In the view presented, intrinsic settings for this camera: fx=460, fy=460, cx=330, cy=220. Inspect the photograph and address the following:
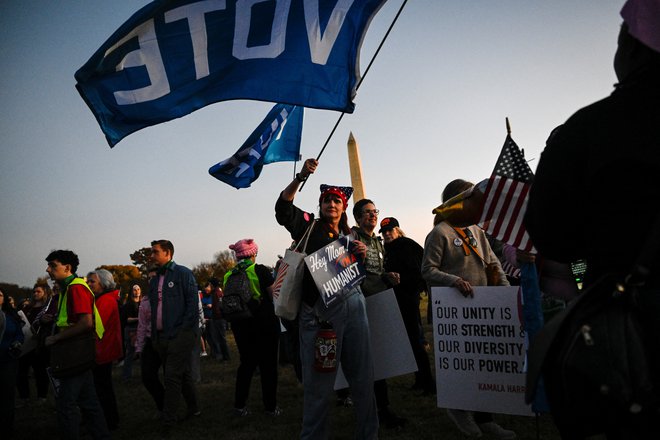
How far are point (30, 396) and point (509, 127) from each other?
1063 centimetres

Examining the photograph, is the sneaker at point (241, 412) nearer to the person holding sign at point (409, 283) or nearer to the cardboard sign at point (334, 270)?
the person holding sign at point (409, 283)

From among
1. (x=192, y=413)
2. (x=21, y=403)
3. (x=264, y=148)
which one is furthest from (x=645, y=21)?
(x=21, y=403)

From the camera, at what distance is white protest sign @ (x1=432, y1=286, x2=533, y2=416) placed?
3.75m

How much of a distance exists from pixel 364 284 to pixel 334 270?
6.20 ft

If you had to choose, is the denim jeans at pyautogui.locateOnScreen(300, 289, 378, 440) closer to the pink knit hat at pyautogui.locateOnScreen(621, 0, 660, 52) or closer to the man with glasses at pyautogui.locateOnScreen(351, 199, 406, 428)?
the man with glasses at pyautogui.locateOnScreen(351, 199, 406, 428)

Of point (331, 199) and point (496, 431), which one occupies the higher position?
point (331, 199)

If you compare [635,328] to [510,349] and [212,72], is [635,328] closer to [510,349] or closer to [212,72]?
[510,349]

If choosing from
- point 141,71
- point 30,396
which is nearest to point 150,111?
point 141,71

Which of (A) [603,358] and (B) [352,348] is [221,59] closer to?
(B) [352,348]

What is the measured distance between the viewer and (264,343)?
5.82 meters

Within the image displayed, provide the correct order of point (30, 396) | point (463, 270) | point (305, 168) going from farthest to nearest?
point (30, 396) < point (463, 270) < point (305, 168)

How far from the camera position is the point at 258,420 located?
5.56 m

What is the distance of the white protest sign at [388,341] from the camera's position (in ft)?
14.5

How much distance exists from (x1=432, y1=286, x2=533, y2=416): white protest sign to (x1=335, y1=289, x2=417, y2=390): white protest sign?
1.23 feet
